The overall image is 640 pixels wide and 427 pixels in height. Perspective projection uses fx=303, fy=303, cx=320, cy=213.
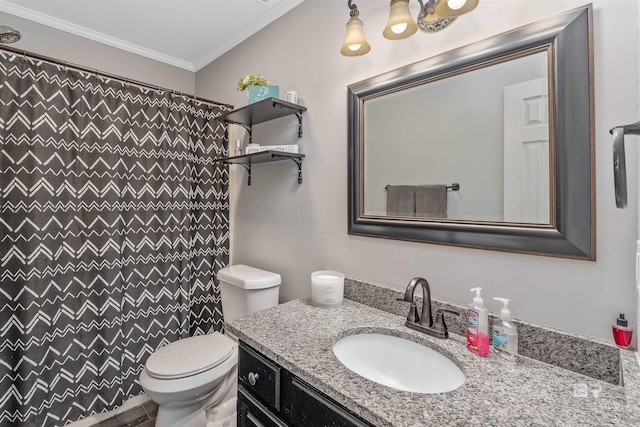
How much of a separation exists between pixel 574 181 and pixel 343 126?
929 mm

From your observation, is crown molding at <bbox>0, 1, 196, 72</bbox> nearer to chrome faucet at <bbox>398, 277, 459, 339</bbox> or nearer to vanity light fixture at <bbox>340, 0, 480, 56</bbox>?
vanity light fixture at <bbox>340, 0, 480, 56</bbox>

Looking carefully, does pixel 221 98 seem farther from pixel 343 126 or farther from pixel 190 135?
pixel 343 126

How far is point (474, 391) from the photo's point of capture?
2.47 feet

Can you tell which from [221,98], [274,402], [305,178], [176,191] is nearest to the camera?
[274,402]

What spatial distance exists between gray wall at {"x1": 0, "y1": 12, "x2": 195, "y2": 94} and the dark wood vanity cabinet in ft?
7.55

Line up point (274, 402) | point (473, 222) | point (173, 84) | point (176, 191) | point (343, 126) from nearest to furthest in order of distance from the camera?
1. point (274, 402)
2. point (473, 222)
3. point (343, 126)
4. point (176, 191)
5. point (173, 84)

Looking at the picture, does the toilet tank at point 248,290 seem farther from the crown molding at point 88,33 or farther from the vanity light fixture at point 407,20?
the crown molding at point 88,33

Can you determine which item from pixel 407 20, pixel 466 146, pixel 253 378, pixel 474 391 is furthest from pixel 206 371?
pixel 407 20

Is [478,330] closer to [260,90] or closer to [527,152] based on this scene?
[527,152]

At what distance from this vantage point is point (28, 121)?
1.50 meters

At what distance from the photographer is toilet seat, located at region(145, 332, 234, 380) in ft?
4.60

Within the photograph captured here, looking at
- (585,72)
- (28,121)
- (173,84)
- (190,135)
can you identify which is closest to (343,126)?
(585,72)

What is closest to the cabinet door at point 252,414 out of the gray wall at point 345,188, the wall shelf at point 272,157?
the gray wall at point 345,188

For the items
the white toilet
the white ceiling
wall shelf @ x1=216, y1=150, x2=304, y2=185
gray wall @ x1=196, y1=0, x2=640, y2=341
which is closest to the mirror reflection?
gray wall @ x1=196, y1=0, x2=640, y2=341
